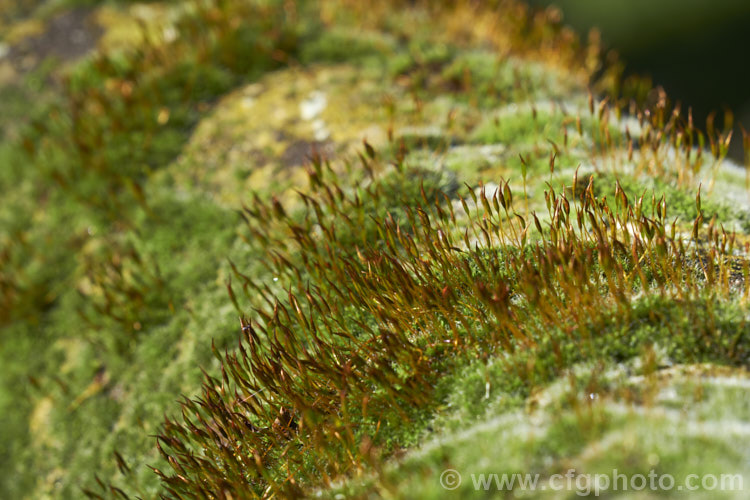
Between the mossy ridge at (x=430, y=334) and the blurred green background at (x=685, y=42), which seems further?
the blurred green background at (x=685, y=42)

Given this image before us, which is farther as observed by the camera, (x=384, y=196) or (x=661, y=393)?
Answer: (x=384, y=196)

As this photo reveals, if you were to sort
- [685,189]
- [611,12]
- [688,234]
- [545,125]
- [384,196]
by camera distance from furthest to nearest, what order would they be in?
[611,12]
[545,125]
[384,196]
[685,189]
[688,234]

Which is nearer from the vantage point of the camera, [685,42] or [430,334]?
[430,334]

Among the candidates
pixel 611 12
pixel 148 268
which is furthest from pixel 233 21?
pixel 611 12

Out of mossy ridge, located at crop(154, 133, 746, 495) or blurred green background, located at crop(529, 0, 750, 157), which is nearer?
mossy ridge, located at crop(154, 133, 746, 495)

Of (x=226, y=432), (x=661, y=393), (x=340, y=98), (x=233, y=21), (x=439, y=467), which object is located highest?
(x=233, y=21)

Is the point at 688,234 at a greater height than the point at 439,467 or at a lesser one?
greater

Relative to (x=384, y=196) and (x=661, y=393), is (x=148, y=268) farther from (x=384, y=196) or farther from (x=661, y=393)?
(x=661, y=393)

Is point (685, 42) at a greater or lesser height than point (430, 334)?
lesser
